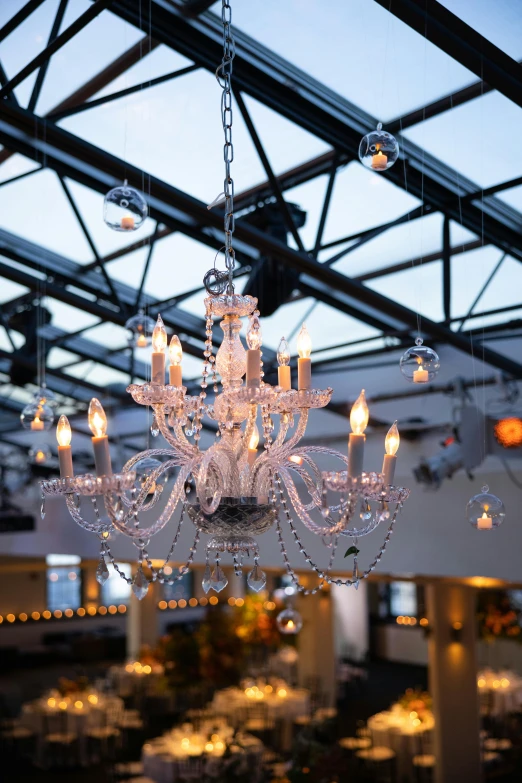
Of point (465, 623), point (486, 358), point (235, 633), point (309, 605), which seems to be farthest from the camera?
point (309, 605)

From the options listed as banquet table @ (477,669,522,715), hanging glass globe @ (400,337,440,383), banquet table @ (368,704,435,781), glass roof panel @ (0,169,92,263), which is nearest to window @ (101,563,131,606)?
banquet table @ (477,669,522,715)

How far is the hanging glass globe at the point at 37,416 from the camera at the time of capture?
5.56 m

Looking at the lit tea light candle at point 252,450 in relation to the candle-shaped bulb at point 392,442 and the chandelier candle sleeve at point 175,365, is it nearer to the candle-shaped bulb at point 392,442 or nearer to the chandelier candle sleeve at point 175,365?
the chandelier candle sleeve at point 175,365

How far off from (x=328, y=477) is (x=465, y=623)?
362 inches

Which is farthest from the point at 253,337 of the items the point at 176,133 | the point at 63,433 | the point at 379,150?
the point at 176,133

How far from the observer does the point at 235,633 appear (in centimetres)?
1254

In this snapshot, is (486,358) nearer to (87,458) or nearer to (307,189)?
(307,189)

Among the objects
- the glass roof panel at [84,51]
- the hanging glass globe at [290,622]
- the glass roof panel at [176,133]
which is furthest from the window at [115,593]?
the hanging glass globe at [290,622]

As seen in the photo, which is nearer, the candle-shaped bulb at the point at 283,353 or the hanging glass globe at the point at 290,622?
the candle-shaped bulb at the point at 283,353

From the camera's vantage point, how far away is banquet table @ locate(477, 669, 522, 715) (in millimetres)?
12469

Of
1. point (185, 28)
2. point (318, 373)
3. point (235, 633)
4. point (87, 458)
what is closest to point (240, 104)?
point (185, 28)

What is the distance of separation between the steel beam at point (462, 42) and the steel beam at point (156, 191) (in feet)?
5.05

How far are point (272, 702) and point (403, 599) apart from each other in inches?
301

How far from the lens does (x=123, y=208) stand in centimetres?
399
